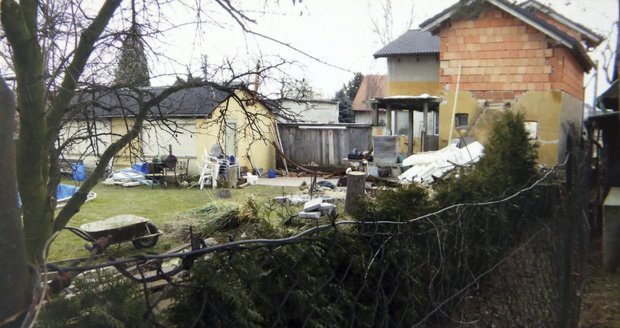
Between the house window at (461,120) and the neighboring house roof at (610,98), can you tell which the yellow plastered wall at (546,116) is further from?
the neighboring house roof at (610,98)

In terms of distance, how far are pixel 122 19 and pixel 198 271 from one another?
305 cm

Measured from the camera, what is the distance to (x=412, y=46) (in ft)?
76.6

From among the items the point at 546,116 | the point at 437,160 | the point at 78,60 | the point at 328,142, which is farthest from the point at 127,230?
the point at 328,142

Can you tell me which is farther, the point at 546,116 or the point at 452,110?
the point at 452,110

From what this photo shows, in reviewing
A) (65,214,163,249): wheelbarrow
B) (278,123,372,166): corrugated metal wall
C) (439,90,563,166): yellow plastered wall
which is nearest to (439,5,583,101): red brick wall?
(439,90,563,166): yellow plastered wall

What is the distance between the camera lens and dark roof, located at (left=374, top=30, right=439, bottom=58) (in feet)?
74.2

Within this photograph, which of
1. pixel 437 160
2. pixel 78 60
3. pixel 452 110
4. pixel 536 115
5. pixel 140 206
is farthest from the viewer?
pixel 452 110

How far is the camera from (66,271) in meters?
1.05

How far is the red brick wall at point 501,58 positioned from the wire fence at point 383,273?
1090 cm

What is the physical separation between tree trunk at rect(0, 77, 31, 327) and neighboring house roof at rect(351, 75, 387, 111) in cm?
3830

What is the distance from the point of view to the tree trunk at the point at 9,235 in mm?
811

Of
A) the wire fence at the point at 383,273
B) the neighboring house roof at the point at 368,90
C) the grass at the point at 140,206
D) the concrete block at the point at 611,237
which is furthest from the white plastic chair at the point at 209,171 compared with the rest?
the neighboring house roof at the point at 368,90

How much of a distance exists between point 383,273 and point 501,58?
13.8m

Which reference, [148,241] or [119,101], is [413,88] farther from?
[119,101]
